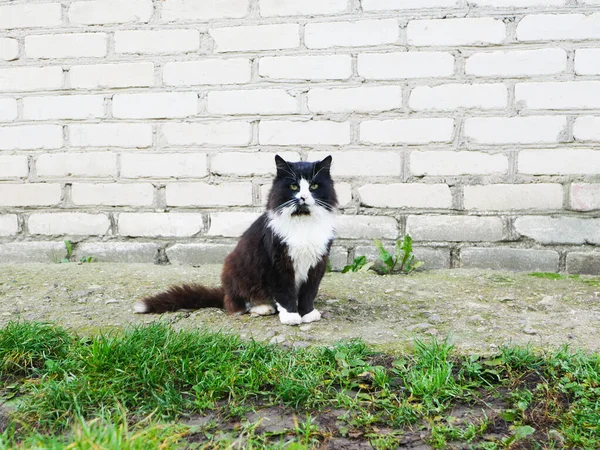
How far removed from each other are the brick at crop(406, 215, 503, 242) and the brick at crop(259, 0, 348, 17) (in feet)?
6.27

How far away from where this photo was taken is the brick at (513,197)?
4.86m

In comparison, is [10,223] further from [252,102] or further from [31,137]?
[252,102]

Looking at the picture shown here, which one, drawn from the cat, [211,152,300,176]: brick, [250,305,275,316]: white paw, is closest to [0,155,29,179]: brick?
[211,152,300,176]: brick

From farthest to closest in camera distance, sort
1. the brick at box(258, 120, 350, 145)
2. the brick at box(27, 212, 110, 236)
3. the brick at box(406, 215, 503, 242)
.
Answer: the brick at box(27, 212, 110, 236), the brick at box(258, 120, 350, 145), the brick at box(406, 215, 503, 242)

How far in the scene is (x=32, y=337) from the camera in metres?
2.85

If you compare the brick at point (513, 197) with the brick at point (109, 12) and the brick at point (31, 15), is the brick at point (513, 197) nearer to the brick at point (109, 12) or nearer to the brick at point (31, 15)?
the brick at point (109, 12)

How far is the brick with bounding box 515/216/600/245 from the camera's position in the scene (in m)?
4.82

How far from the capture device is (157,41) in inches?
A: 205

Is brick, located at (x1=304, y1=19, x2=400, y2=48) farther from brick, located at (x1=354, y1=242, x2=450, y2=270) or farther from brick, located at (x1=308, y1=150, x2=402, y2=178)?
brick, located at (x1=354, y1=242, x2=450, y2=270)

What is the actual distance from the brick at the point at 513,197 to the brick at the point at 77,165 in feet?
10.5

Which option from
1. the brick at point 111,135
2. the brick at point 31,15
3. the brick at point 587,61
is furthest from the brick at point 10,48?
the brick at point 587,61

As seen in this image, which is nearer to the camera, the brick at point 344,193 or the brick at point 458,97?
the brick at point 458,97

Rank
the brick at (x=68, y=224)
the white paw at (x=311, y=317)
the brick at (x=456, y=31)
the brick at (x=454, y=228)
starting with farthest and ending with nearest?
the brick at (x=68, y=224) < the brick at (x=454, y=228) < the brick at (x=456, y=31) < the white paw at (x=311, y=317)

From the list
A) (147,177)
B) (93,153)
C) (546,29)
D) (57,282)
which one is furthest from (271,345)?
(546,29)
